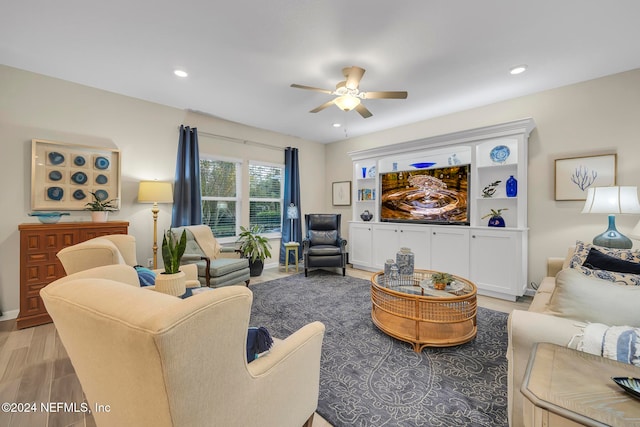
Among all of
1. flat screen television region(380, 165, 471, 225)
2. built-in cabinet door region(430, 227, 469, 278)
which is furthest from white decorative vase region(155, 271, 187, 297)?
flat screen television region(380, 165, 471, 225)

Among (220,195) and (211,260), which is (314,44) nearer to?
(211,260)

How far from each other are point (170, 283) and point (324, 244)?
11.5 feet

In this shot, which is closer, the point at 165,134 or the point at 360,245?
the point at 165,134

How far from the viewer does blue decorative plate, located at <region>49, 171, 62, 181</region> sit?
3.12 meters

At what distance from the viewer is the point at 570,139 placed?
334 centimetres

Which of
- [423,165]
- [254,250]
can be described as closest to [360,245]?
[423,165]

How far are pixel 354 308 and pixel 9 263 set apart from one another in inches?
153

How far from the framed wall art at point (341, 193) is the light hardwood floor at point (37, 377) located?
460 centimetres

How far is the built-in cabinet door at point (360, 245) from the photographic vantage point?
509 centimetres

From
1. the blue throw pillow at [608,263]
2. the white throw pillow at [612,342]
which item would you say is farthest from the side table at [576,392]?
the blue throw pillow at [608,263]

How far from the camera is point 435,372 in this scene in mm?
1986

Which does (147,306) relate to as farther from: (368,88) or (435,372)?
(368,88)

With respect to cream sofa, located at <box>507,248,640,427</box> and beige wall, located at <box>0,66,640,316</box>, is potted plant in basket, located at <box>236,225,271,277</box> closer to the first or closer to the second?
beige wall, located at <box>0,66,640,316</box>

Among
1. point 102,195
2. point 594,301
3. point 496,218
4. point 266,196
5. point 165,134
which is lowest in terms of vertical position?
point 594,301
